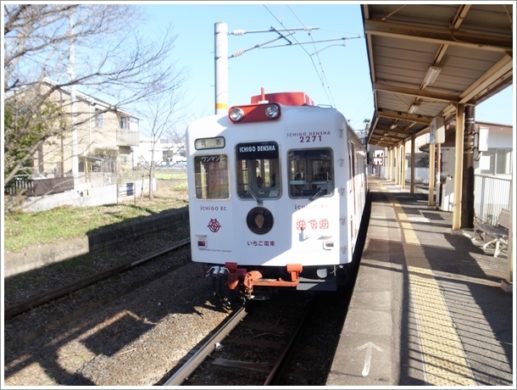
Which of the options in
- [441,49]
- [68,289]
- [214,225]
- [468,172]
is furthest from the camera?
[468,172]

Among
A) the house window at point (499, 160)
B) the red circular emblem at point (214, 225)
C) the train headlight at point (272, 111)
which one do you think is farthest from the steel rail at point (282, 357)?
the house window at point (499, 160)

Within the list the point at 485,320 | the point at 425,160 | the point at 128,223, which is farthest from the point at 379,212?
the point at 425,160

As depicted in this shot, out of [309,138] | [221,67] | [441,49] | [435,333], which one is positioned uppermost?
[221,67]

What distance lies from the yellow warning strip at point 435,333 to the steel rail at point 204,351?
2.44 m

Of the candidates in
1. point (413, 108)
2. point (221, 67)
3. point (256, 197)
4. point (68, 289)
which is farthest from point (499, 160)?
point (68, 289)

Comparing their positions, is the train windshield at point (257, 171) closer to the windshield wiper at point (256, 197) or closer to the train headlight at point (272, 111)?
the windshield wiper at point (256, 197)

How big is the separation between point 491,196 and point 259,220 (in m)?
8.30

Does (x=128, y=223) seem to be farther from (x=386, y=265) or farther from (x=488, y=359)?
(x=488, y=359)

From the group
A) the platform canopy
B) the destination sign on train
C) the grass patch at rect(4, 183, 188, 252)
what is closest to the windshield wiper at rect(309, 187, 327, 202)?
the destination sign on train

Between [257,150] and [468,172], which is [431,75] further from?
[257,150]

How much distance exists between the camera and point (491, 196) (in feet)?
40.1

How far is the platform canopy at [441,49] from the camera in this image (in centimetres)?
635

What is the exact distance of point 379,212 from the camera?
16.1 metres

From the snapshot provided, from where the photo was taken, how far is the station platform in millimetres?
4105
